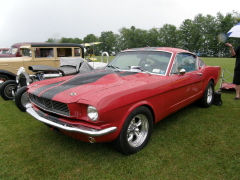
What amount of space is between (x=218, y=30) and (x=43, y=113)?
71437 mm

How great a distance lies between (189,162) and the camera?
2.51m

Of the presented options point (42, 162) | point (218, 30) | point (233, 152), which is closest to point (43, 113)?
point (42, 162)

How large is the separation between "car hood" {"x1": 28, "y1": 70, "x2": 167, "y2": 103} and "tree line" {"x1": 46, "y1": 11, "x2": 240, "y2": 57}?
2255 inches

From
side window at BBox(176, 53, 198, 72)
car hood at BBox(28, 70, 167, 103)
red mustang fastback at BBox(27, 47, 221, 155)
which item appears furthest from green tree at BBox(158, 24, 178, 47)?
car hood at BBox(28, 70, 167, 103)

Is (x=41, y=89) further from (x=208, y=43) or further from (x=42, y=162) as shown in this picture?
(x=208, y=43)

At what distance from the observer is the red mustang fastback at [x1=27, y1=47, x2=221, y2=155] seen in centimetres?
222

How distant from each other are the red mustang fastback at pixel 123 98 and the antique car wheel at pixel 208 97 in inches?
27.0

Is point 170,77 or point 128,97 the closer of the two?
point 128,97

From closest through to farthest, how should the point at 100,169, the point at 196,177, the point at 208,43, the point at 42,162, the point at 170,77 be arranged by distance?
the point at 196,177 → the point at 100,169 → the point at 42,162 → the point at 170,77 → the point at 208,43

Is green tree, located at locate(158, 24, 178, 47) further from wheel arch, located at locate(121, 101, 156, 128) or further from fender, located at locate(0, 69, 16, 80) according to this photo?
wheel arch, located at locate(121, 101, 156, 128)

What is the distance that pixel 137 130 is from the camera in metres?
2.76

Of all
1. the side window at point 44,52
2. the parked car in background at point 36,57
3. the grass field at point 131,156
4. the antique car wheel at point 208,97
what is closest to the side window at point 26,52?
the parked car in background at point 36,57

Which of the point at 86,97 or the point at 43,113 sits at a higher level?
the point at 86,97

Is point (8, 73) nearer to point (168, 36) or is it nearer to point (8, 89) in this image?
point (8, 89)
